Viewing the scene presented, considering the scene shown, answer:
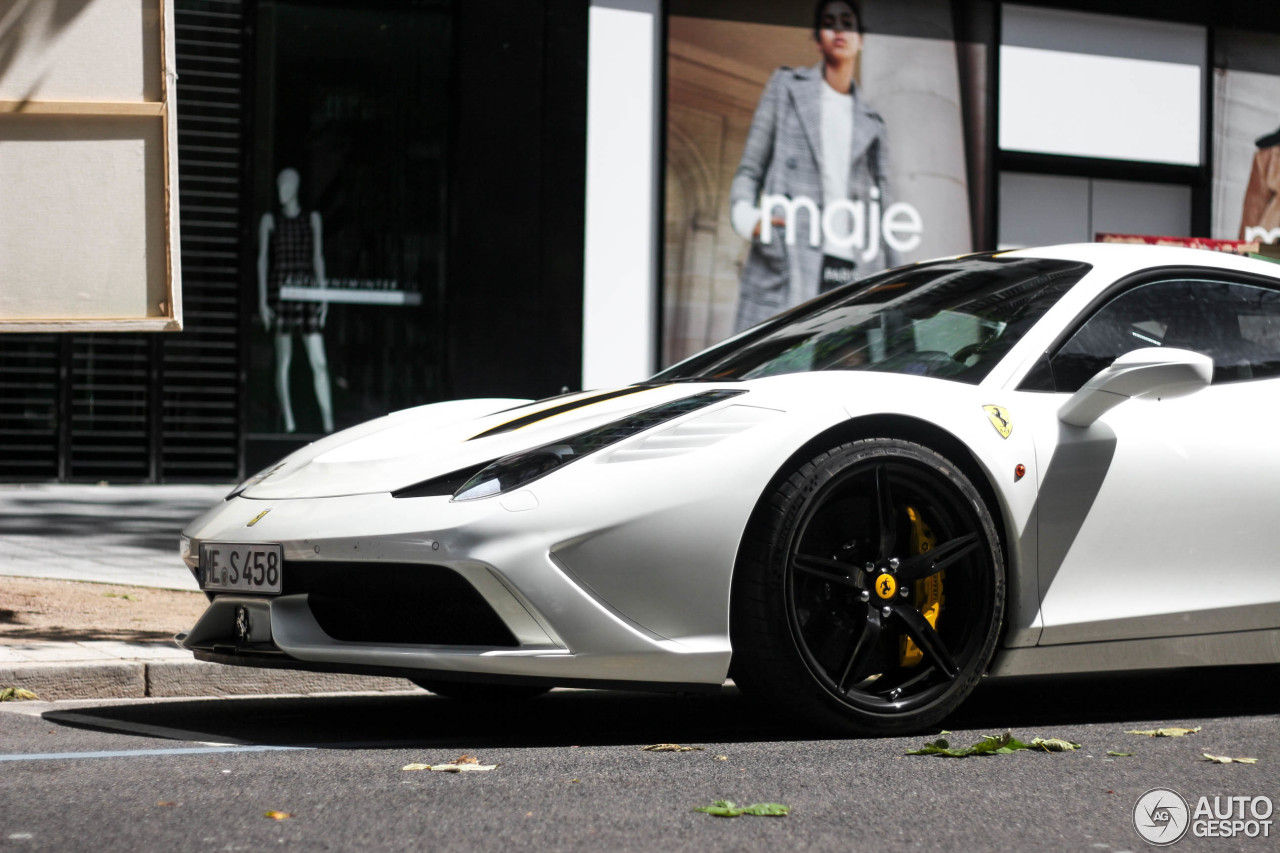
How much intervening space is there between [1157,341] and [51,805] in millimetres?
3228

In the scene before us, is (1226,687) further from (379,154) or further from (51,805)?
(379,154)

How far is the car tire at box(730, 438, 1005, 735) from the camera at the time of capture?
3.84 metres

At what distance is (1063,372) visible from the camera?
14.3ft

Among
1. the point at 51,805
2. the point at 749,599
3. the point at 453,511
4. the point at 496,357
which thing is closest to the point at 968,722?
the point at 749,599

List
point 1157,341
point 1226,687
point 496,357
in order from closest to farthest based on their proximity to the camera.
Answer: point 1157,341, point 1226,687, point 496,357

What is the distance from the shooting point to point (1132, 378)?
167 inches

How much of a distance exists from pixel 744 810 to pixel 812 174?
10500 millimetres

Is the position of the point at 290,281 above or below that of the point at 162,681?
above

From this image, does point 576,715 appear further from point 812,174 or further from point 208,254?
point 812,174

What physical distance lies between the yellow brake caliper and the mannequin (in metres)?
8.76

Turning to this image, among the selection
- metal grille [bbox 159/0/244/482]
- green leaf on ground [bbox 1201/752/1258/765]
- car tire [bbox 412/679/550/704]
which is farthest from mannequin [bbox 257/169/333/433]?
green leaf on ground [bbox 1201/752/1258/765]

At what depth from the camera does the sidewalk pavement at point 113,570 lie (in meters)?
4.91

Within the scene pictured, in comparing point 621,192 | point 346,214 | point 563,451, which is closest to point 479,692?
point 563,451

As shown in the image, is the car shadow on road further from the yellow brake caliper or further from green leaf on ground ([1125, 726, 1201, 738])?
the yellow brake caliper
